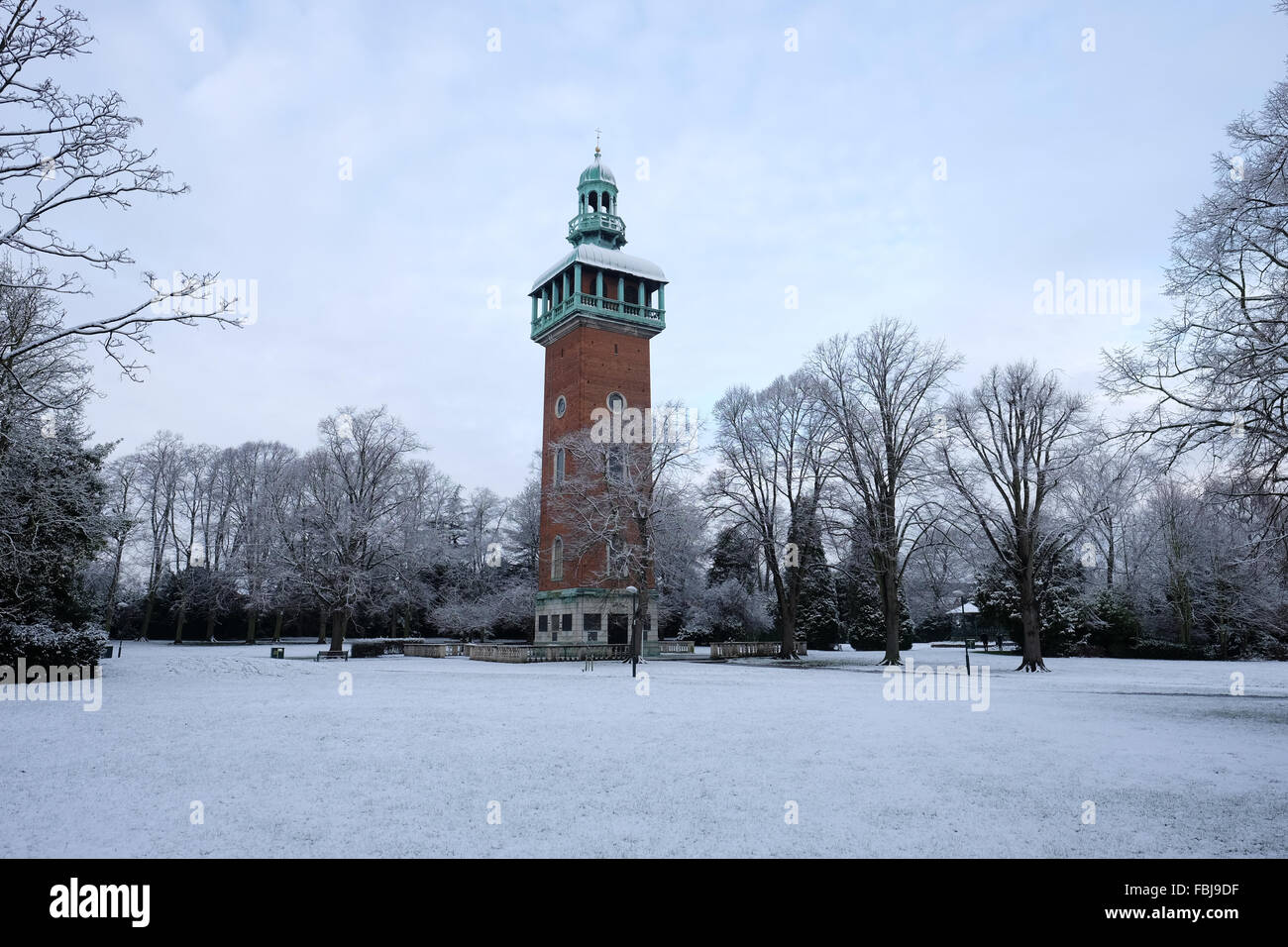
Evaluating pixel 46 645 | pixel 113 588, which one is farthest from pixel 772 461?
pixel 113 588

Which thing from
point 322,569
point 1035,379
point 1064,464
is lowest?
point 322,569

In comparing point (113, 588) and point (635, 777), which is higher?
point (113, 588)

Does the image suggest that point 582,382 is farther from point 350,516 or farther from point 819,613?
point 819,613

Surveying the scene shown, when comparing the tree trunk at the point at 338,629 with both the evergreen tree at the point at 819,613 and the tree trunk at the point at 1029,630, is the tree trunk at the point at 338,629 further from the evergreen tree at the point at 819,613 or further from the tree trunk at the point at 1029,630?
the tree trunk at the point at 1029,630

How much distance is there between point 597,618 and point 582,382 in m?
13.2

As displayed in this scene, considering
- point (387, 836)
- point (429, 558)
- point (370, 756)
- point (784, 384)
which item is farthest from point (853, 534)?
point (387, 836)

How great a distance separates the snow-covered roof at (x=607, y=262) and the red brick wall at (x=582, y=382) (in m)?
3.87

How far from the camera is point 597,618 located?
42094 mm

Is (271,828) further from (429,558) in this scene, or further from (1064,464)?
(429,558)

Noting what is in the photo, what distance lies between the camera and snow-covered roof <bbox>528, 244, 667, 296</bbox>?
4544 centimetres

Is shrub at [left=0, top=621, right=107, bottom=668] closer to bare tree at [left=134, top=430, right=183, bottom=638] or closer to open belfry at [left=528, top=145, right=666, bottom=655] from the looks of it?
open belfry at [left=528, top=145, right=666, bottom=655]

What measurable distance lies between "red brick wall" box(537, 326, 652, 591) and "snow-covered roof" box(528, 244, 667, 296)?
3.87 metres
